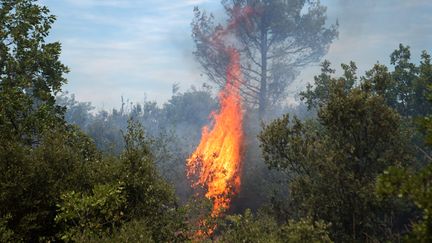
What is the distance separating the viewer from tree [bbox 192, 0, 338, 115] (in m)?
66.7

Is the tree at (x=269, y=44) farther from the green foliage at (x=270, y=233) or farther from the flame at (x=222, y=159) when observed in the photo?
the green foliage at (x=270, y=233)

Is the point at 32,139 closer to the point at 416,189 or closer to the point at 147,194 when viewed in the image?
the point at 147,194

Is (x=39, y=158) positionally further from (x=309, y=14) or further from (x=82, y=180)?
(x=309, y=14)

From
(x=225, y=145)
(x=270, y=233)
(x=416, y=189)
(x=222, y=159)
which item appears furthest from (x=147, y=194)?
(x=225, y=145)

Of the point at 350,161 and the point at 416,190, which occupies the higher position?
the point at 350,161

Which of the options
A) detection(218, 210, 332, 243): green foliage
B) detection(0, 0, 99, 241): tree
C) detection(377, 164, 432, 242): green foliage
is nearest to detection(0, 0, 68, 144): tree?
detection(0, 0, 99, 241): tree

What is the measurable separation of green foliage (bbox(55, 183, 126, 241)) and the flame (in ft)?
70.2

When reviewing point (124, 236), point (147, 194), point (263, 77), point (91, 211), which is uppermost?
point (263, 77)

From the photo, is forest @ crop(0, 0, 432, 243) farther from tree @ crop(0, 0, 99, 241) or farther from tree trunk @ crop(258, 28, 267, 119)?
tree trunk @ crop(258, 28, 267, 119)

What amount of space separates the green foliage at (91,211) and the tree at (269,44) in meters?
52.9

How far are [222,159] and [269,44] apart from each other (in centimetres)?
2903

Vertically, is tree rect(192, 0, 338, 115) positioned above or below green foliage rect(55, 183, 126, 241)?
above

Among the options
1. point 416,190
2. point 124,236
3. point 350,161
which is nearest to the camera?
point 416,190

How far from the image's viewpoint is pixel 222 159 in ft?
156
